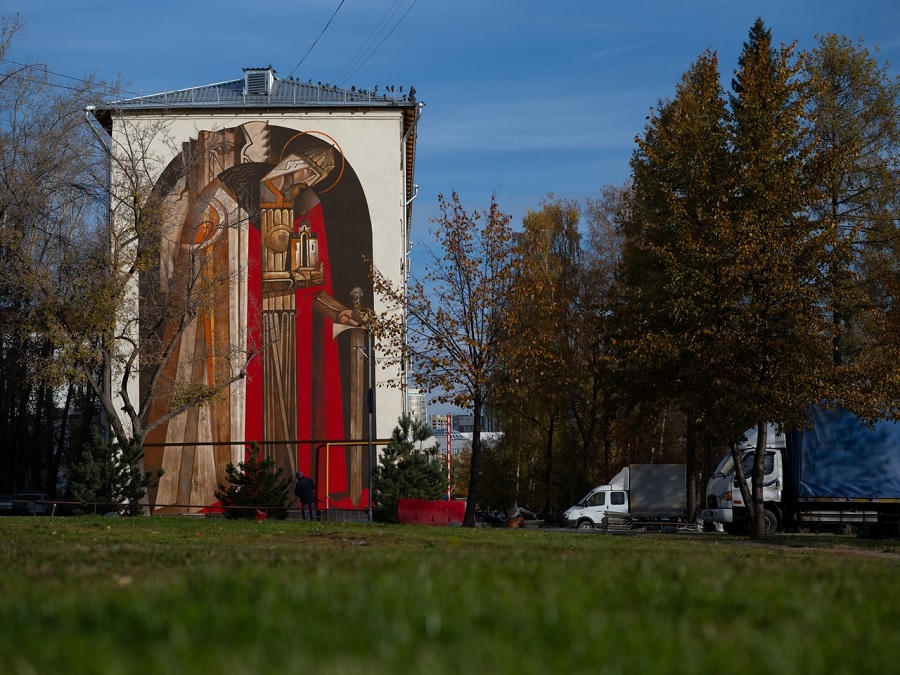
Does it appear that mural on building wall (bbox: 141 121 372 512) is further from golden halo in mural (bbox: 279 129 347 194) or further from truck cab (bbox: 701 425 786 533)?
truck cab (bbox: 701 425 786 533)

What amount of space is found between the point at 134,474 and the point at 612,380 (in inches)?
571

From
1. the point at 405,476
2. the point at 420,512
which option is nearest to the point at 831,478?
the point at 420,512

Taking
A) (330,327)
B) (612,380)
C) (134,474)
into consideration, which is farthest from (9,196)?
(612,380)

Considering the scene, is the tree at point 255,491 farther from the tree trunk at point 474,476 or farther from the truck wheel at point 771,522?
the truck wheel at point 771,522

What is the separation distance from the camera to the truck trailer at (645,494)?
2056 inches

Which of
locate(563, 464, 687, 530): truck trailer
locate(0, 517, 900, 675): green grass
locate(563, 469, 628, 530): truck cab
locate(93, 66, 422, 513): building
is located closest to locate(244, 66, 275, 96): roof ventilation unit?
locate(93, 66, 422, 513): building

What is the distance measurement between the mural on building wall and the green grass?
1490 inches

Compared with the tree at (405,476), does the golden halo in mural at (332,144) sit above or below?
above

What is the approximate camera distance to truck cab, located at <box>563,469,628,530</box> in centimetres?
5128

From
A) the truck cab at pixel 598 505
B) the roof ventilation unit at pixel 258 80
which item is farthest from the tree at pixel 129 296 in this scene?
the truck cab at pixel 598 505

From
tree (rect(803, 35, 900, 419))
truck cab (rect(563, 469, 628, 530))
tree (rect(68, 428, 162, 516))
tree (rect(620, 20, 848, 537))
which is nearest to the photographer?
tree (rect(620, 20, 848, 537))

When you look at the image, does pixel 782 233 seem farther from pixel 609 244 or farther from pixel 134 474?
pixel 609 244

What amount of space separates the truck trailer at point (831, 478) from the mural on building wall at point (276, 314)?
57.0ft

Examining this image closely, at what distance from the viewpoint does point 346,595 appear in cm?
555
